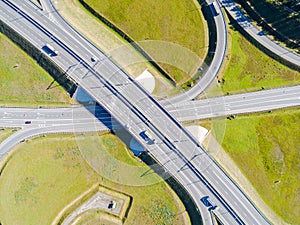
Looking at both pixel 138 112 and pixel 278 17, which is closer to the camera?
pixel 138 112

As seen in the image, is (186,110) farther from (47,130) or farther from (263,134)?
(47,130)

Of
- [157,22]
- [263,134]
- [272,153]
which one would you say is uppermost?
[157,22]

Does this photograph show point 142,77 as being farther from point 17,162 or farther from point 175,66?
point 17,162

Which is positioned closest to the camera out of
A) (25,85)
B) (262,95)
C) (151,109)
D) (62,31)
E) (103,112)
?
(151,109)

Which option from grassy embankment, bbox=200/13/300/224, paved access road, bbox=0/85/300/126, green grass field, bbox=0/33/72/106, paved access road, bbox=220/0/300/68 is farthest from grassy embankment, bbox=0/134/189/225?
paved access road, bbox=220/0/300/68

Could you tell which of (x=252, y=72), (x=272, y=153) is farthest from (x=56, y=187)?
(x=252, y=72)

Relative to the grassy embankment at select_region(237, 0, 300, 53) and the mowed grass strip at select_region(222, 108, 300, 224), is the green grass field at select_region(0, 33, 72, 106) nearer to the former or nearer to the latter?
the mowed grass strip at select_region(222, 108, 300, 224)
